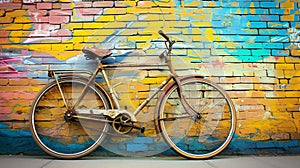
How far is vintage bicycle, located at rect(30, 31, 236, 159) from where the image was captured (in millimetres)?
3449

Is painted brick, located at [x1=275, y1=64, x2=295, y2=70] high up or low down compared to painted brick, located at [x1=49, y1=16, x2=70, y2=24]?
down

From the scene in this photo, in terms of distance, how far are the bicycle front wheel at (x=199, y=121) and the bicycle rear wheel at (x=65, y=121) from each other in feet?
3.11

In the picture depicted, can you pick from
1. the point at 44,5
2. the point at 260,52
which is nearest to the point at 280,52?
the point at 260,52

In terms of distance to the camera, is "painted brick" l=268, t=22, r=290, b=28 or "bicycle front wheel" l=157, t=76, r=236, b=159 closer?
"bicycle front wheel" l=157, t=76, r=236, b=159

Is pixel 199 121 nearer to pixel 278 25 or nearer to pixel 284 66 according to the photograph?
pixel 284 66

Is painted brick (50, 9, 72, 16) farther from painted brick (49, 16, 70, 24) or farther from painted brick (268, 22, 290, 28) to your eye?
painted brick (268, 22, 290, 28)

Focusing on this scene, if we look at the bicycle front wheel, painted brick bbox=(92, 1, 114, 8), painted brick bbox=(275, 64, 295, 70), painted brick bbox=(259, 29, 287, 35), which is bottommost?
the bicycle front wheel

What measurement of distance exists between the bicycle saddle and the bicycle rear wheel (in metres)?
0.37

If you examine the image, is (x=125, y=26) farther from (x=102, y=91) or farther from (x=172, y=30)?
(x=102, y=91)

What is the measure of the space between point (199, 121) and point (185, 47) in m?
1.04

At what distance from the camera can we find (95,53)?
135 inches

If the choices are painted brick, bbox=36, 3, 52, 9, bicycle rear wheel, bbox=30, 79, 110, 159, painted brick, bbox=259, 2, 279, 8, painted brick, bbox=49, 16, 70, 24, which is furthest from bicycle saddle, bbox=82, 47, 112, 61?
painted brick, bbox=259, 2, 279, 8

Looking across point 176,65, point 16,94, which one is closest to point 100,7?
point 176,65

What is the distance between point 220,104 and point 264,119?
0.65 metres
